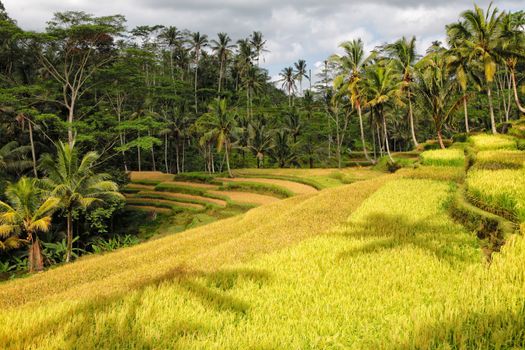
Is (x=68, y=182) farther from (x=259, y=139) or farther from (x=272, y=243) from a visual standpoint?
(x=259, y=139)

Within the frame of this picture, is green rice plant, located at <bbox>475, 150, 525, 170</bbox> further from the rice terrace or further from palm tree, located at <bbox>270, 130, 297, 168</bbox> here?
palm tree, located at <bbox>270, 130, 297, 168</bbox>

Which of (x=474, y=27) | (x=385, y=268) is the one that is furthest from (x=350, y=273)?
(x=474, y=27)

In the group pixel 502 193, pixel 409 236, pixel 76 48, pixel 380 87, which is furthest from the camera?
pixel 380 87

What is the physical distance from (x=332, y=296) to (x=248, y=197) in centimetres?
2296

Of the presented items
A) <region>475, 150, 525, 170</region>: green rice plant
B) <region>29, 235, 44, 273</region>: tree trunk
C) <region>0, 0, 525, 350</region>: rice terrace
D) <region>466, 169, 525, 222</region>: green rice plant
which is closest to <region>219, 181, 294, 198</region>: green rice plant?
<region>0, 0, 525, 350</region>: rice terrace

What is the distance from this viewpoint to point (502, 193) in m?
7.58

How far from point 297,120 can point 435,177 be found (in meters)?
33.2

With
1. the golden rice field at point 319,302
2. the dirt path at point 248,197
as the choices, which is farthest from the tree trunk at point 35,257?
the golden rice field at point 319,302

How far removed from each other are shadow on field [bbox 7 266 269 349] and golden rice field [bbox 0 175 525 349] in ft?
0.05

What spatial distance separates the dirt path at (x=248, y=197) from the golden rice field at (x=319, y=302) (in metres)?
17.9

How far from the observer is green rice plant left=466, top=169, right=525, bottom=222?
23.1 feet

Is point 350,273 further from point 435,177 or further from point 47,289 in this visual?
point 435,177

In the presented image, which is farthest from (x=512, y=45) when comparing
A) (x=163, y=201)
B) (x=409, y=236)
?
(x=163, y=201)

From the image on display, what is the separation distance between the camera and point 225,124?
33531mm
